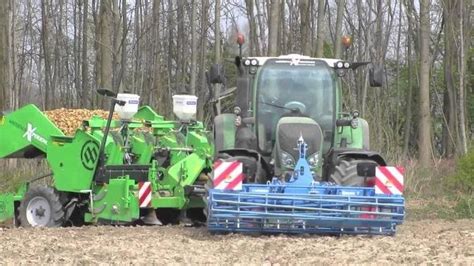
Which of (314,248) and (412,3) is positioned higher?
(412,3)

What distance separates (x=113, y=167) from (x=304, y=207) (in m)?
3.76

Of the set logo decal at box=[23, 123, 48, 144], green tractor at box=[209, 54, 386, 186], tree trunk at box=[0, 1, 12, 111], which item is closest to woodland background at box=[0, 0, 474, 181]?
tree trunk at box=[0, 1, 12, 111]

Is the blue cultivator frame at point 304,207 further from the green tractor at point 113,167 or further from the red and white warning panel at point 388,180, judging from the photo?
the green tractor at point 113,167

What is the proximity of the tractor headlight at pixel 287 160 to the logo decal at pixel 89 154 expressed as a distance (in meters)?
3.28

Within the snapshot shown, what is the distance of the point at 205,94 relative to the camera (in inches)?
1097

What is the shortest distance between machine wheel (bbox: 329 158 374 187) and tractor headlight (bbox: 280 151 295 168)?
1.62 ft

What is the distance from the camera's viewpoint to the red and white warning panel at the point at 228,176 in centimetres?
883

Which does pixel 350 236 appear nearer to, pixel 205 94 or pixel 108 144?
pixel 108 144

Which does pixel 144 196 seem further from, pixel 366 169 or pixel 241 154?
pixel 366 169

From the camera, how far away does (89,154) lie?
11.7m

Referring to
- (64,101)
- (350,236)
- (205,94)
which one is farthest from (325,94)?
(64,101)

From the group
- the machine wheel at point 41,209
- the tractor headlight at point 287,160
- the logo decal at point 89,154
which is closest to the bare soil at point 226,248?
the tractor headlight at point 287,160

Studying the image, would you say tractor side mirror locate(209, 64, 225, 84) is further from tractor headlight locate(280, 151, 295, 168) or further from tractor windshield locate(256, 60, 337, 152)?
tractor headlight locate(280, 151, 295, 168)

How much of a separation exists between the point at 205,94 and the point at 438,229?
59.2ft
